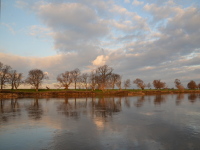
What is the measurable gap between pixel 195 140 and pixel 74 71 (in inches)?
3412

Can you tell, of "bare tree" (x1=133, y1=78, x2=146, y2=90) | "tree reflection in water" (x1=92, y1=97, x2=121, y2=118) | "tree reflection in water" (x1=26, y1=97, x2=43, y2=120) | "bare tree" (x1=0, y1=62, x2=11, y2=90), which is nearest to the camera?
"tree reflection in water" (x1=26, y1=97, x2=43, y2=120)

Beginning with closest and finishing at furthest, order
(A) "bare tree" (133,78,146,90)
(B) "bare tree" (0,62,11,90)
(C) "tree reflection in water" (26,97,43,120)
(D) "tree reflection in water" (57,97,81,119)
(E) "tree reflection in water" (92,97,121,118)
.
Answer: (C) "tree reflection in water" (26,97,43,120) → (D) "tree reflection in water" (57,97,81,119) → (E) "tree reflection in water" (92,97,121,118) → (B) "bare tree" (0,62,11,90) → (A) "bare tree" (133,78,146,90)

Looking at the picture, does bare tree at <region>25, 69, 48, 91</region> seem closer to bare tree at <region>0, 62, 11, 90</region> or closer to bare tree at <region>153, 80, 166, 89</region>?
bare tree at <region>0, 62, 11, 90</region>

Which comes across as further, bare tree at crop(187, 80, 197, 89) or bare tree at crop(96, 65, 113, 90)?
bare tree at crop(187, 80, 197, 89)

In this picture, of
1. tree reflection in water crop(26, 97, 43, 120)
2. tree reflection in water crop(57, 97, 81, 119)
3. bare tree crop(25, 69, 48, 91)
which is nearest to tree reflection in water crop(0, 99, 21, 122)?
tree reflection in water crop(26, 97, 43, 120)

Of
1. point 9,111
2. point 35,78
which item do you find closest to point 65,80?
point 35,78

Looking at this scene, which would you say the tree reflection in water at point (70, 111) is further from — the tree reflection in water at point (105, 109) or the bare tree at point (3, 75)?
the bare tree at point (3, 75)

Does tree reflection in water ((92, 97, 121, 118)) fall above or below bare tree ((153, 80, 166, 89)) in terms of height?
below

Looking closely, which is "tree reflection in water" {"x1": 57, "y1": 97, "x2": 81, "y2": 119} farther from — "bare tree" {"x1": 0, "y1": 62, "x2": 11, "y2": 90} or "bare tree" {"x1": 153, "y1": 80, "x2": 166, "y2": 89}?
"bare tree" {"x1": 153, "y1": 80, "x2": 166, "y2": 89}

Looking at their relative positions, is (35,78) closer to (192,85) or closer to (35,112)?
(35,112)

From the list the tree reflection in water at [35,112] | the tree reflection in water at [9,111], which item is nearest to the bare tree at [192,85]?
the tree reflection in water at [35,112]

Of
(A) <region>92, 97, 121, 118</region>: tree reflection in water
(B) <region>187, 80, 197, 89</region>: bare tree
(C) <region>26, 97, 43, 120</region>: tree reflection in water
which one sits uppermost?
(B) <region>187, 80, 197, 89</region>: bare tree

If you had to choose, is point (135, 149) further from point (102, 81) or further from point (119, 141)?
point (102, 81)

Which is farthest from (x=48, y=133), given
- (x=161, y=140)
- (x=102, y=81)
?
(x=102, y=81)
